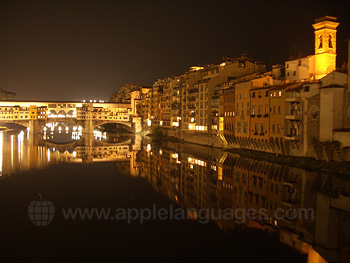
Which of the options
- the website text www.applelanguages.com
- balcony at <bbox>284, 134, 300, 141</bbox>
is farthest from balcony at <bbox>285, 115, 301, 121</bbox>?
the website text www.applelanguages.com

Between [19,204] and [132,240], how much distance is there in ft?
21.3

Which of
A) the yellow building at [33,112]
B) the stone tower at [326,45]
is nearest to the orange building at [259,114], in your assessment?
the stone tower at [326,45]

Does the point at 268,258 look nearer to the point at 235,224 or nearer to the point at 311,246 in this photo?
the point at 311,246

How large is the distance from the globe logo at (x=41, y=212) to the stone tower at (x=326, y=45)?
21.8 m

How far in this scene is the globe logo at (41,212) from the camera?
41.2 feet

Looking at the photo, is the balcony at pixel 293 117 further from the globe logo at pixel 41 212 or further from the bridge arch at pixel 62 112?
the bridge arch at pixel 62 112

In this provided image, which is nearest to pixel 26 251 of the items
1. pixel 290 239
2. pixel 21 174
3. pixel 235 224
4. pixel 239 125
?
pixel 235 224

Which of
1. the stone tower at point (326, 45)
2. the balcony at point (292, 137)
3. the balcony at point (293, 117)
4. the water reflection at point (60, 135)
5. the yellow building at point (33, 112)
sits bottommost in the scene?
the water reflection at point (60, 135)

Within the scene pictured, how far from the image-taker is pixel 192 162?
2594 cm

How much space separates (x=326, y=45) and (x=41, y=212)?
23499 millimetres

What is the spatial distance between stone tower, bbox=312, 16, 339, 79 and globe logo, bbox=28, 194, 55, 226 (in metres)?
21.8

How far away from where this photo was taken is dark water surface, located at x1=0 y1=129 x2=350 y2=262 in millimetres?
9752

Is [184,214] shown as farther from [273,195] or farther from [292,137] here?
[292,137]

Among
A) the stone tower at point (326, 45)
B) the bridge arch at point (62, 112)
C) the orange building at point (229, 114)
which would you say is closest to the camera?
the stone tower at point (326, 45)
